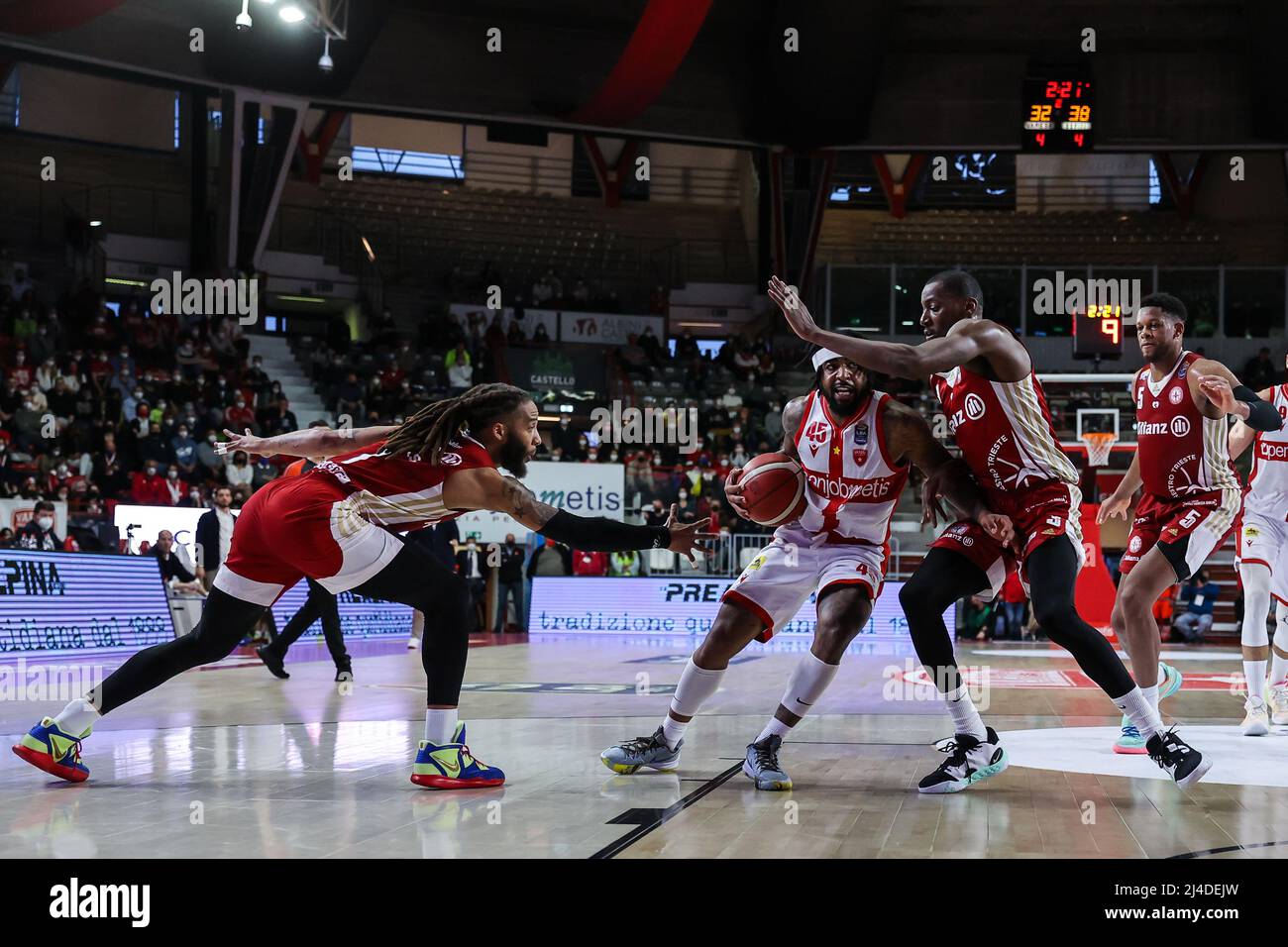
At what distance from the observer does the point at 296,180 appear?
28.0 meters

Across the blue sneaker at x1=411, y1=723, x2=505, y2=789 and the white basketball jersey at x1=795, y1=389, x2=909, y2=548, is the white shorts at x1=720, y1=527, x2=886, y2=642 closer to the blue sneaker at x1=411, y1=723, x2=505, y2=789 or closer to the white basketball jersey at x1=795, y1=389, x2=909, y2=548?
the white basketball jersey at x1=795, y1=389, x2=909, y2=548

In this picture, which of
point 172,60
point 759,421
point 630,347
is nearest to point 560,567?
point 759,421

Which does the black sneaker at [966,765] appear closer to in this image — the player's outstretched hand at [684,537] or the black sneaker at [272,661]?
the player's outstretched hand at [684,537]

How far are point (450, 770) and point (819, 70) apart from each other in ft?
66.3

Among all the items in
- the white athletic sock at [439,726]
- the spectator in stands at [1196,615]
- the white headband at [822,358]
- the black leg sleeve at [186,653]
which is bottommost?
the spectator in stands at [1196,615]

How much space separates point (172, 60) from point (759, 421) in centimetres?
1165

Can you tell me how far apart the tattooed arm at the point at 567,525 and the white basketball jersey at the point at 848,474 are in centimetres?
73

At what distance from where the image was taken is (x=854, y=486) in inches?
194

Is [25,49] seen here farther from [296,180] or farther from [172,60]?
[296,180]

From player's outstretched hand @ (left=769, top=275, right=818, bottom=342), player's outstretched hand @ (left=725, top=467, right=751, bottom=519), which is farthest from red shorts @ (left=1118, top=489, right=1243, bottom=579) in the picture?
player's outstretched hand @ (left=769, top=275, right=818, bottom=342)

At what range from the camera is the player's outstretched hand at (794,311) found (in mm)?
4199

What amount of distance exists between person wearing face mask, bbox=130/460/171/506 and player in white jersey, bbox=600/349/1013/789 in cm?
1162

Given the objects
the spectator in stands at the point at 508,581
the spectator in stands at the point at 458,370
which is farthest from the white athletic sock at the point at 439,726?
the spectator in stands at the point at 458,370

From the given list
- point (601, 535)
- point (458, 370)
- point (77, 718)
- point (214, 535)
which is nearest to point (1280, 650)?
point (601, 535)
